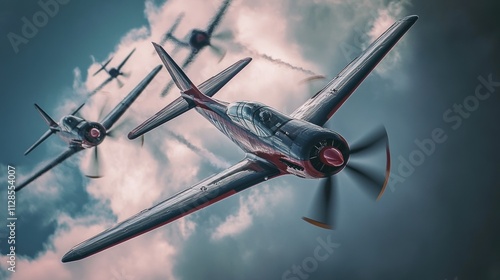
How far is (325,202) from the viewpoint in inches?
592

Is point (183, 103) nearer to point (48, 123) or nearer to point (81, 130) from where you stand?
point (81, 130)

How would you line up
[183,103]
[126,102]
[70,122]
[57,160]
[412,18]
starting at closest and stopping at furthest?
[412,18] < [183,103] < [70,122] < [57,160] < [126,102]

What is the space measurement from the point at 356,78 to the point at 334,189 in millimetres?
8226

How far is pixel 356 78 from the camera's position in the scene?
20781 mm

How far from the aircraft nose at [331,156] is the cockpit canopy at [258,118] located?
115 inches

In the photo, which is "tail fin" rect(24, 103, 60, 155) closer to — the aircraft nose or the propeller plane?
the propeller plane

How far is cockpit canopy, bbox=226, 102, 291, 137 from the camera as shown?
659 inches

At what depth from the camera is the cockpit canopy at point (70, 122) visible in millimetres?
28127

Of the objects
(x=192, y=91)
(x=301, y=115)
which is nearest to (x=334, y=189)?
(x=301, y=115)

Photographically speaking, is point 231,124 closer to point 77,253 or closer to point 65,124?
point 77,253

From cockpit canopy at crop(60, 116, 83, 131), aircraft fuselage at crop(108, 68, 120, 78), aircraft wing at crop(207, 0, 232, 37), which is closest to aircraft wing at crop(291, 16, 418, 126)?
aircraft wing at crop(207, 0, 232, 37)

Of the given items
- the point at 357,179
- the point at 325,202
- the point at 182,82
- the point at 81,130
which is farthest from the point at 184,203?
the point at 81,130

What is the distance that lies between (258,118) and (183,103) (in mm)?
9826

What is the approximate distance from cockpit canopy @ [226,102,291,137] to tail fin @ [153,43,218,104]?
4.94 meters
